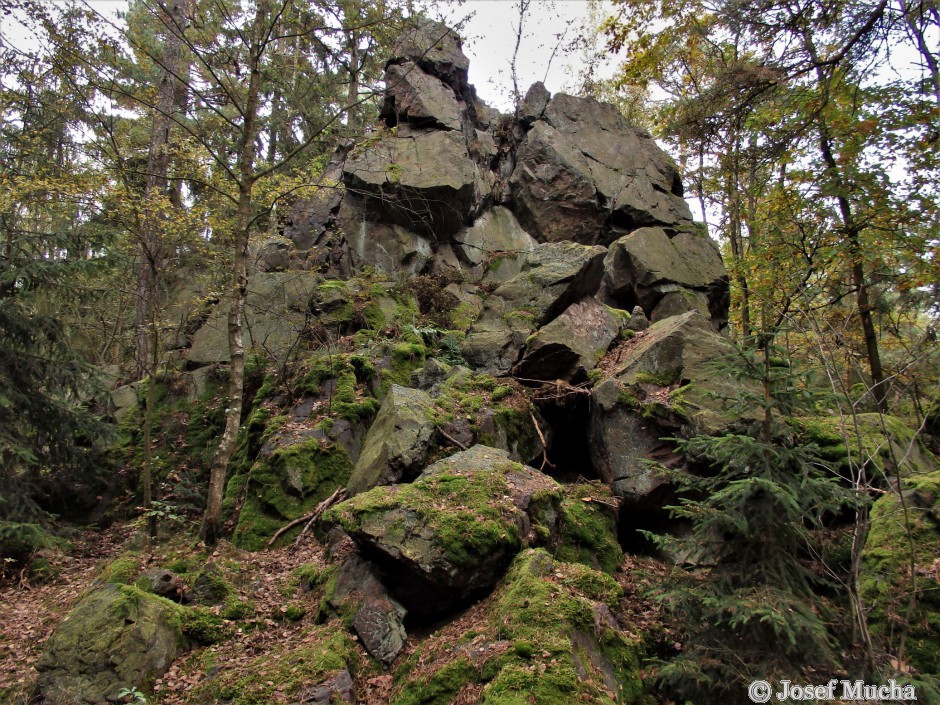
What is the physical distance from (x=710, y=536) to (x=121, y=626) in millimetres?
5714

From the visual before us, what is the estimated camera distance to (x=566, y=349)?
950cm

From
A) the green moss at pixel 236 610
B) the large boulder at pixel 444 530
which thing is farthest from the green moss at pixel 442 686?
the green moss at pixel 236 610

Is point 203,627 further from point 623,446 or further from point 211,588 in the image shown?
point 623,446

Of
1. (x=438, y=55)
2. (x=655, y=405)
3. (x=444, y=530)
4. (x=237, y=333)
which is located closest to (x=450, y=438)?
(x=444, y=530)

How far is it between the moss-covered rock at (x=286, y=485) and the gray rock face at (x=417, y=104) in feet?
35.3

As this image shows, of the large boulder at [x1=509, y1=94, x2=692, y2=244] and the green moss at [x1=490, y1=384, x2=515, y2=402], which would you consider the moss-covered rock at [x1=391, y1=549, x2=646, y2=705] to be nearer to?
the green moss at [x1=490, y1=384, x2=515, y2=402]

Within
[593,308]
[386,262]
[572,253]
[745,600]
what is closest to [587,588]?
Result: [745,600]

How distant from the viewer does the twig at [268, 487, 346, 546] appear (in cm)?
755

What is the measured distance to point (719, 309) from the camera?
47.8 feet

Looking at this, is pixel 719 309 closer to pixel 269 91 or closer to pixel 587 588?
pixel 587 588

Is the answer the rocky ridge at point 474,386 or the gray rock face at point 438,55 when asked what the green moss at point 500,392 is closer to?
the rocky ridge at point 474,386

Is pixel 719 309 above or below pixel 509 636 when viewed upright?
above

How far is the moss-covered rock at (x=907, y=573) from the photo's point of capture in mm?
4906

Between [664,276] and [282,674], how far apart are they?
12245 mm
